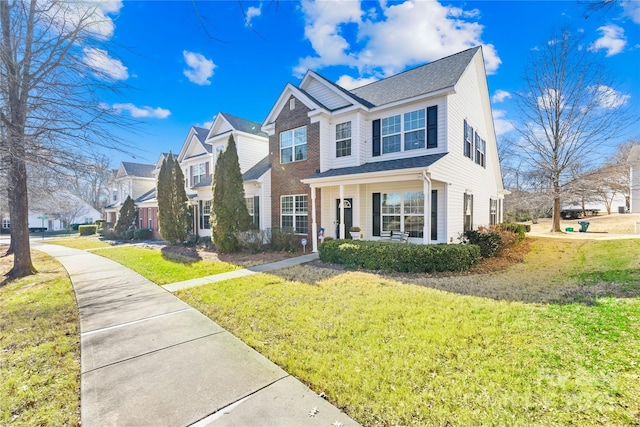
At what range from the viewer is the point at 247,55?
6328 millimetres

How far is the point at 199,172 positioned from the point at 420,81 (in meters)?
16.9

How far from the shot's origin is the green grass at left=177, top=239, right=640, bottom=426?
276 centimetres

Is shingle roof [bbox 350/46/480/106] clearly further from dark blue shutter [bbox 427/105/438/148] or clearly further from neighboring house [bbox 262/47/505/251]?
dark blue shutter [bbox 427/105/438/148]

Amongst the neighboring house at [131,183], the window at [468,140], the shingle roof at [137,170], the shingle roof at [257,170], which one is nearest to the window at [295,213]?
the shingle roof at [257,170]

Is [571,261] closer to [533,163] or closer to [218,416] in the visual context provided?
[218,416]

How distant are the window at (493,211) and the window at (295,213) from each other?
41.1 feet

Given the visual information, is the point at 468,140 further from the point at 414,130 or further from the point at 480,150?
the point at 414,130

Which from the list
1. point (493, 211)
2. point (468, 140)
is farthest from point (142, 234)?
point (493, 211)

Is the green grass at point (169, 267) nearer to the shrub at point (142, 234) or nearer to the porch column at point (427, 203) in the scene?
the porch column at point (427, 203)

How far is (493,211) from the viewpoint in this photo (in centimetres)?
1950

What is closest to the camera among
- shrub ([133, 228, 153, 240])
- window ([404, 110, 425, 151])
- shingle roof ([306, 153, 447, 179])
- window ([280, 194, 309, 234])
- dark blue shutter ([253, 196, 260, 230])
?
shingle roof ([306, 153, 447, 179])

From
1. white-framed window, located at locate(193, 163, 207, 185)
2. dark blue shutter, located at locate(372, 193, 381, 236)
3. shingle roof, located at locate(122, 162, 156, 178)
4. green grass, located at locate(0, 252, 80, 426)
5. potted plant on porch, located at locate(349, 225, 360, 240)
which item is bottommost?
green grass, located at locate(0, 252, 80, 426)

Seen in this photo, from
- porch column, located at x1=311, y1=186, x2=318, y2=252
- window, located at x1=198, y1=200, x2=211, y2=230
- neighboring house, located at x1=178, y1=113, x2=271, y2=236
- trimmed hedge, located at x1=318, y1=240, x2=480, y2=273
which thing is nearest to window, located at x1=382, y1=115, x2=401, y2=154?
porch column, located at x1=311, y1=186, x2=318, y2=252

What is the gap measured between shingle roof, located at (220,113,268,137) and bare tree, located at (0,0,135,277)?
10478 mm
